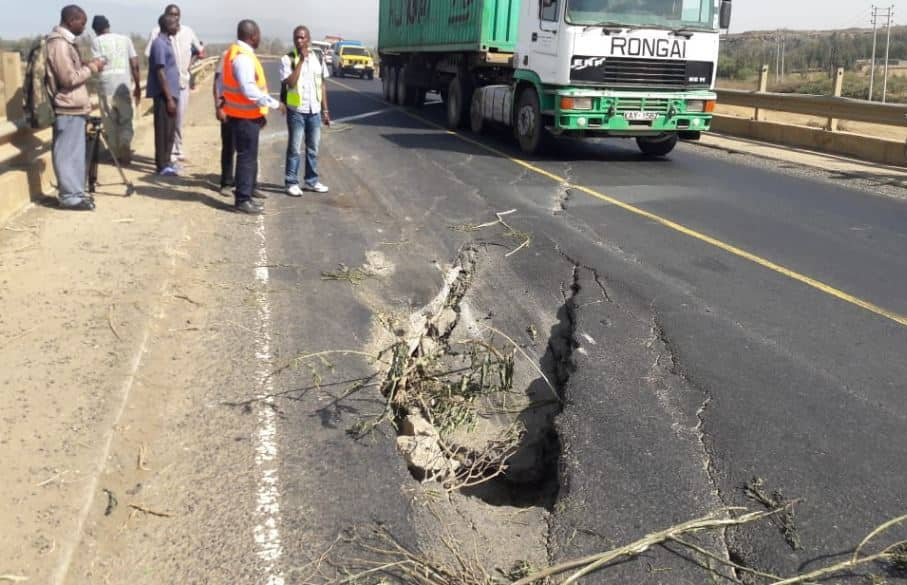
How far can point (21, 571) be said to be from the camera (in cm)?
280

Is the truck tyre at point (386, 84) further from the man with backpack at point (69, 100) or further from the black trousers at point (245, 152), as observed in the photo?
the man with backpack at point (69, 100)

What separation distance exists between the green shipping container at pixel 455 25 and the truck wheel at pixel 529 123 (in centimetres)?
202

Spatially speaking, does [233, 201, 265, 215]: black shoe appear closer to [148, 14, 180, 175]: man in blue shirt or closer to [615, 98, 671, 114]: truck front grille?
[148, 14, 180, 175]: man in blue shirt

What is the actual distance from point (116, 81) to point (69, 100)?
2515 millimetres

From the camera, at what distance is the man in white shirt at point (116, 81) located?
32.0 ft

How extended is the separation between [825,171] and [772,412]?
9.89 metres

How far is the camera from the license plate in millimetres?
12531

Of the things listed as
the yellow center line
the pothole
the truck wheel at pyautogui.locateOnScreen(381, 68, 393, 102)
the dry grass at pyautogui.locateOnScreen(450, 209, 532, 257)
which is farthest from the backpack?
the truck wheel at pyautogui.locateOnScreen(381, 68, 393, 102)

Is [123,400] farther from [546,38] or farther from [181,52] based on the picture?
[546,38]

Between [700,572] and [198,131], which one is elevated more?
[198,131]

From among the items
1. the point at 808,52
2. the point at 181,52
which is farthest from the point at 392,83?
the point at 808,52

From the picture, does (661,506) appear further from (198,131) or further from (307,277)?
(198,131)

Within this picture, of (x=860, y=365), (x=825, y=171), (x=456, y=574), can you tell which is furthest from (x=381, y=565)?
(x=825, y=171)

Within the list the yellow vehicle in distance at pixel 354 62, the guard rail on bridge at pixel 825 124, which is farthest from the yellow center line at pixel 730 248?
the yellow vehicle in distance at pixel 354 62
